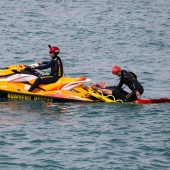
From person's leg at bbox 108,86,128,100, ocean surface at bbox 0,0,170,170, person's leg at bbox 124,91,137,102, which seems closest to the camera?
ocean surface at bbox 0,0,170,170

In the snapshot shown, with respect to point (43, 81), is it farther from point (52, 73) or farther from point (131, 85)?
point (131, 85)

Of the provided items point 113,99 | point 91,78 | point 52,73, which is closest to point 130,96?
point 113,99

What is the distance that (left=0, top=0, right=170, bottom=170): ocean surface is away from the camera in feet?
69.0

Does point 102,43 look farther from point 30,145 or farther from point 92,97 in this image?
point 30,145

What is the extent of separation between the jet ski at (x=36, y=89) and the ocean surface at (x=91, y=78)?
0.32m

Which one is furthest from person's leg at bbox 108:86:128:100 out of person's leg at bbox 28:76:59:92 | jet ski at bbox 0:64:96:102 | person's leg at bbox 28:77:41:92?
person's leg at bbox 28:77:41:92

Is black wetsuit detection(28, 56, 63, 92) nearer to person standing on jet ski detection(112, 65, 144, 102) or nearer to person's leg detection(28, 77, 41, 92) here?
person's leg detection(28, 77, 41, 92)

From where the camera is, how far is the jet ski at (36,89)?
2638 centimetres

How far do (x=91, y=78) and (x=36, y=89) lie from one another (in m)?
5.50

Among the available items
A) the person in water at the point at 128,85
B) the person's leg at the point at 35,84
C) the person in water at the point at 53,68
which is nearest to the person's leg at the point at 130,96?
the person in water at the point at 128,85

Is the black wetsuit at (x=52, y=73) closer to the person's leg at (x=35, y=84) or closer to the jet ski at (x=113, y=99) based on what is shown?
the person's leg at (x=35, y=84)

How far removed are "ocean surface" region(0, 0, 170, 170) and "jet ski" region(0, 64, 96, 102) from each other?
320 mm

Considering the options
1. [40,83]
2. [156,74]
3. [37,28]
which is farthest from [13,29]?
[40,83]

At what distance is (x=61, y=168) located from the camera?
20.0 meters
